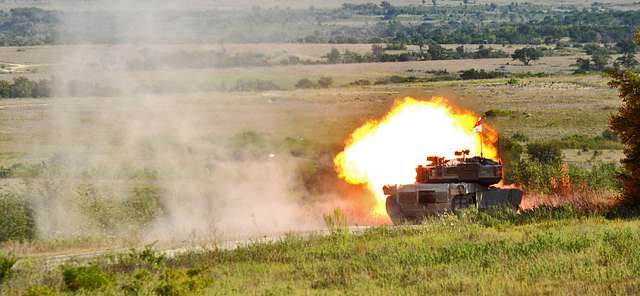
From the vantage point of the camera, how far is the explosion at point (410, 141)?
116 ft

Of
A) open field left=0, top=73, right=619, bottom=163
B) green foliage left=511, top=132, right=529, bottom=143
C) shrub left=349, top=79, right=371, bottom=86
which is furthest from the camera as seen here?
shrub left=349, top=79, right=371, bottom=86

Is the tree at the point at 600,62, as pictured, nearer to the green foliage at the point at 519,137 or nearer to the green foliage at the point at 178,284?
the green foliage at the point at 519,137

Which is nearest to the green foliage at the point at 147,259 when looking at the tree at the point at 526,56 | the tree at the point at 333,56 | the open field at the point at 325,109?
the open field at the point at 325,109

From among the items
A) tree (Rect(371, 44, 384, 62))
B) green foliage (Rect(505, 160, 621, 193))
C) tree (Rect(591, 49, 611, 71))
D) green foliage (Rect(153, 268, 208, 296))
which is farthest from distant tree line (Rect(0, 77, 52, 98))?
tree (Rect(591, 49, 611, 71))

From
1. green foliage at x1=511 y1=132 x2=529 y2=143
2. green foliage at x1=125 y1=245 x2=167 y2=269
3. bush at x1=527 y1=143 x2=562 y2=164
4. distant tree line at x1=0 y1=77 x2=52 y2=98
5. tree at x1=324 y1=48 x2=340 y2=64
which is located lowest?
tree at x1=324 y1=48 x2=340 y2=64

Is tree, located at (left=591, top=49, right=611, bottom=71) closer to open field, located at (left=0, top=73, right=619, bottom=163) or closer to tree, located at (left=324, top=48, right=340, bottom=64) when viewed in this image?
open field, located at (left=0, top=73, right=619, bottom=163)

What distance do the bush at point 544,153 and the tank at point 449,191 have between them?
550 inches

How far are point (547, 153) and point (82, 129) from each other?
2175 cm

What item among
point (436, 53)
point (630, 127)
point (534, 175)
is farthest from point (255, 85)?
point (436, 53)

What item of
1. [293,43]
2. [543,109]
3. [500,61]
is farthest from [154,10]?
[500,61]

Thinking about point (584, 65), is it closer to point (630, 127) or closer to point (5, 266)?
point (630, 127)

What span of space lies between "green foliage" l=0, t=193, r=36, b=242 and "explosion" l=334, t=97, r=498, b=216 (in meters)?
10.6

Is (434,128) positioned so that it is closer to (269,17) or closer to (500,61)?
(269,17)

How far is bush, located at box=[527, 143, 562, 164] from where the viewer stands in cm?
4683
